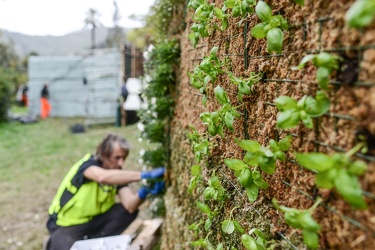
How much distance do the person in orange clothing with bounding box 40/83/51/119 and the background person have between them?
534 inches

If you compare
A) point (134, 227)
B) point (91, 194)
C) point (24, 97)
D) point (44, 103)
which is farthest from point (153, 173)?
point (24, 97)

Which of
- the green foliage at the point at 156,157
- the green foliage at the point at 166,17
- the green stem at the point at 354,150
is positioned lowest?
the green foliage at the point at 156,157

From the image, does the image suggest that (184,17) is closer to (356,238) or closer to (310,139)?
(310,139)

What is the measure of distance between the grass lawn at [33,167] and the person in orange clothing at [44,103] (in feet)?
6.02

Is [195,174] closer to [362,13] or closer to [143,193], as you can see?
[362,13]

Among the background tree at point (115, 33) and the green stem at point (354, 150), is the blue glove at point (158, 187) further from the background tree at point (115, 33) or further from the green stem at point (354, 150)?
the background tree at point (115, 33)

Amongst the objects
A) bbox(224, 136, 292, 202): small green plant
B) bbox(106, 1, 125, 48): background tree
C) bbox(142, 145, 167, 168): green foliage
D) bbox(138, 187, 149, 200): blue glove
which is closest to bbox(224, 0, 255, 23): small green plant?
bbox(224, 136, 292, 202): small green plant

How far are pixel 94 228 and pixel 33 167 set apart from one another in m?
5.06

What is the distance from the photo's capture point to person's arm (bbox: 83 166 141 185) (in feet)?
12.4

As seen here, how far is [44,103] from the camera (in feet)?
54.6

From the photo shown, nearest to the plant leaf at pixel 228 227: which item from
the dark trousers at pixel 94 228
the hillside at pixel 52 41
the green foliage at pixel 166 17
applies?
the green foliage at pixel 166 17

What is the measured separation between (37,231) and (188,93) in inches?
142

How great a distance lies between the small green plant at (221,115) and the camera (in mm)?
1529

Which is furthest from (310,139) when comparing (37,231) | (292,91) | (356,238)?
(37,231)
